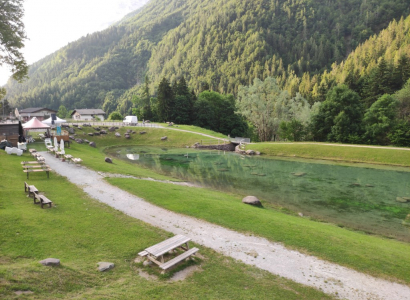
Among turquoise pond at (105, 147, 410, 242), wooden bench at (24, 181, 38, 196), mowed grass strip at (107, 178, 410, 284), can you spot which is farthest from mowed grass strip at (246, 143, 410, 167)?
wooden bench at (24, 181, 38, 196)

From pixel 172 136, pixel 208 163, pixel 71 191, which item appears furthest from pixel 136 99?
pixel 71 191

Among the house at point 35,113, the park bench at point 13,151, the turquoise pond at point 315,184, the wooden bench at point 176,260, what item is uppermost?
the house at point 35,113

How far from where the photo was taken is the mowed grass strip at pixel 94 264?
8.78m

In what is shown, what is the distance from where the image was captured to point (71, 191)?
70.9 feet

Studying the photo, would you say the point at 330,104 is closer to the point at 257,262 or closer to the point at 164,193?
the point at 164,193

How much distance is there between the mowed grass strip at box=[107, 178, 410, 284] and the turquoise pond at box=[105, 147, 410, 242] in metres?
5.58

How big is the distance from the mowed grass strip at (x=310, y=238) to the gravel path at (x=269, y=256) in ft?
2.25

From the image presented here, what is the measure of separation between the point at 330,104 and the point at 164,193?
59.6 meters

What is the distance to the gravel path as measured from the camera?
10.7m

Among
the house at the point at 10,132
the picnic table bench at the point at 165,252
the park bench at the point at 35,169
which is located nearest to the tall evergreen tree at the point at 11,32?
the park bench at the point at 35,169

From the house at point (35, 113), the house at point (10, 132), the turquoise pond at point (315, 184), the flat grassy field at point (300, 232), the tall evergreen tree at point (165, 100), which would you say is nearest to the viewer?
the flat grassy field at point (300, 232)

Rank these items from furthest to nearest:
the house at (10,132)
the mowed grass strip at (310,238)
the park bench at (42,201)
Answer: the house at (10,132) → the park bench at (42,201) → the mowed grass strip at (310,238)

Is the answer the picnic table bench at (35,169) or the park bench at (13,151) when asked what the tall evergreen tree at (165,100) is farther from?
the picnic table bench at (35,169)

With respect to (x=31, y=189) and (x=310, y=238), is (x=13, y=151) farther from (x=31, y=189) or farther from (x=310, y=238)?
(x=310, y=238)
